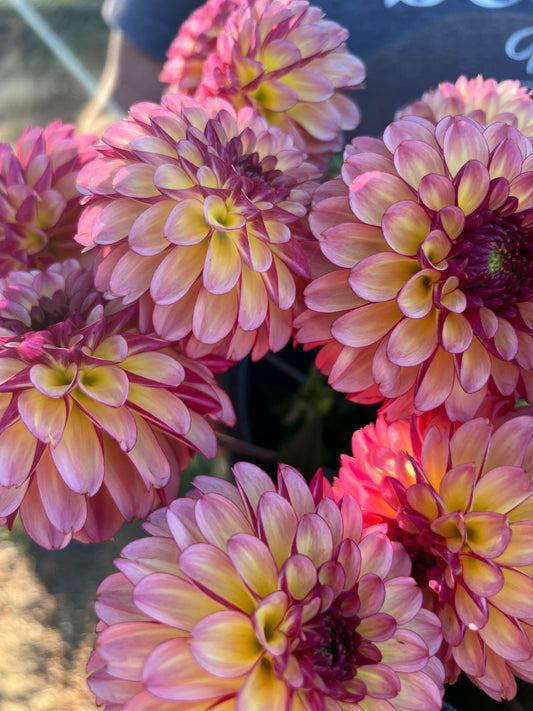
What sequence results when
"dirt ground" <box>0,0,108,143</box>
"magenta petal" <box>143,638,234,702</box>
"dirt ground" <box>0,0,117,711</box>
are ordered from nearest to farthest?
"magenta petal" <box>143,638,234,702</box> < "dirt ground" <box>0,0,117,711</box> < "dirt ground" <box>0,0,108,143</box>

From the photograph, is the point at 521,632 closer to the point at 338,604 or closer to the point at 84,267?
the point at 338,604

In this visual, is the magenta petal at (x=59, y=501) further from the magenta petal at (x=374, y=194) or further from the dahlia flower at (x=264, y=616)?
the magenta petal at (x=374, y=194)

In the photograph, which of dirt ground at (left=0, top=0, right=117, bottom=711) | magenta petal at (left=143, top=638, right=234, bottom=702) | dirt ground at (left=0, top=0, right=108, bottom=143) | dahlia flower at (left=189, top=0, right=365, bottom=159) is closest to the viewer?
magenta petal at (left=143, top=638, right=234, bottom=702)

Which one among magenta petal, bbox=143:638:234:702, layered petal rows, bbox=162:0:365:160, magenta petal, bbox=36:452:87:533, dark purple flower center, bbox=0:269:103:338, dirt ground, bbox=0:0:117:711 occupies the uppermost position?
layered petal rows, bbox=162:0:365:160

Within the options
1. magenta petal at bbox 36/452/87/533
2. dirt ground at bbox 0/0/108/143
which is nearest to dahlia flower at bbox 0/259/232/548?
magenta petal at bbox 36/452/87/533

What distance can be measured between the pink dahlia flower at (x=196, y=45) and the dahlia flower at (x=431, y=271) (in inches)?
5.1

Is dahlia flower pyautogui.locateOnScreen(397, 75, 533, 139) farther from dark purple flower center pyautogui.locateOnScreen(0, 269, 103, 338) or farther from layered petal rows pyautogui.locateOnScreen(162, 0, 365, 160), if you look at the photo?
dark purple flower center pyautogui.locateOnScreen(0, 269, 103, 338)

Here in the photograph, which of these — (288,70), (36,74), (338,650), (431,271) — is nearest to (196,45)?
(288,70)

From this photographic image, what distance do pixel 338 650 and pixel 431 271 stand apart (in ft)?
0.45

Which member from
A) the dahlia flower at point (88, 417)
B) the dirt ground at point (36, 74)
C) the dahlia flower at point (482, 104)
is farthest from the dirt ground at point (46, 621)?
the dirt ground at point (36, 74)

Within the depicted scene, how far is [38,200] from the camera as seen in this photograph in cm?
30

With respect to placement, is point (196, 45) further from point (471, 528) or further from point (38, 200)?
point (471, 528)

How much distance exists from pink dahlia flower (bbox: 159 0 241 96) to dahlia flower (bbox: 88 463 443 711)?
22cm

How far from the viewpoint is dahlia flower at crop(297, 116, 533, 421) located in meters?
0.24
